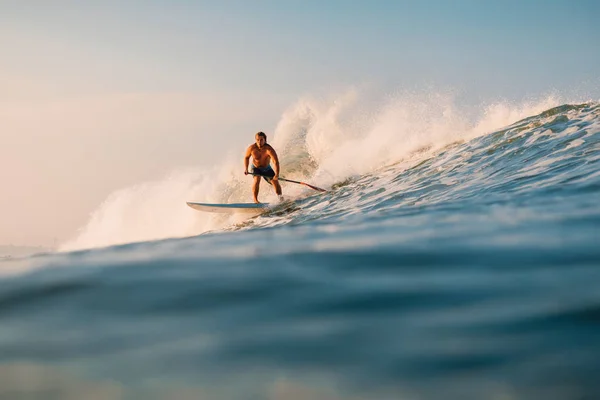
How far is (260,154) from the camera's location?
15500 millimetres

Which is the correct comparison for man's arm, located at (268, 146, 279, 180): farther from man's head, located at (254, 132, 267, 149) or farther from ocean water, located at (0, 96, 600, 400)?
ocean water, located at (0, 96, 600, 400)

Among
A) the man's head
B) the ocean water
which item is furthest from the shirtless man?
the ocean water

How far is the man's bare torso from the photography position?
50.7 ft

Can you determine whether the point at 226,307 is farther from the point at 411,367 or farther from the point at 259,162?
the point at 259,162

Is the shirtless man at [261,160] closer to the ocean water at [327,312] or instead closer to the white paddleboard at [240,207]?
the white paddleboard at [240,207]

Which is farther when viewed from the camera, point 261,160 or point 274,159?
point 261,160

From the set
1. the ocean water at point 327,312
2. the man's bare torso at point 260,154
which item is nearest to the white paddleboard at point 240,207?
the man's bare torso at point 260,154

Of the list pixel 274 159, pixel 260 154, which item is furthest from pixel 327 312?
pixel 260 154

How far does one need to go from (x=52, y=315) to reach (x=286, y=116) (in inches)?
896

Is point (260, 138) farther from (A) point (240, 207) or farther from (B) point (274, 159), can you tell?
(A) point (240, 207)

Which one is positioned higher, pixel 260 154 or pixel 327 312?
pixel 260 154

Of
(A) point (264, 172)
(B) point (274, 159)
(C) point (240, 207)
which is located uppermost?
(B) point (274, 159)

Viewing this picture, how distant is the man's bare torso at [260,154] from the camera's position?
50.7 ft

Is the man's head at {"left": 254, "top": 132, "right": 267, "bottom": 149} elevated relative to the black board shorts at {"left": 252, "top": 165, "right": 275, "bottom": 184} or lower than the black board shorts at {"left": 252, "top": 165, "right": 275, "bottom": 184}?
elevated
